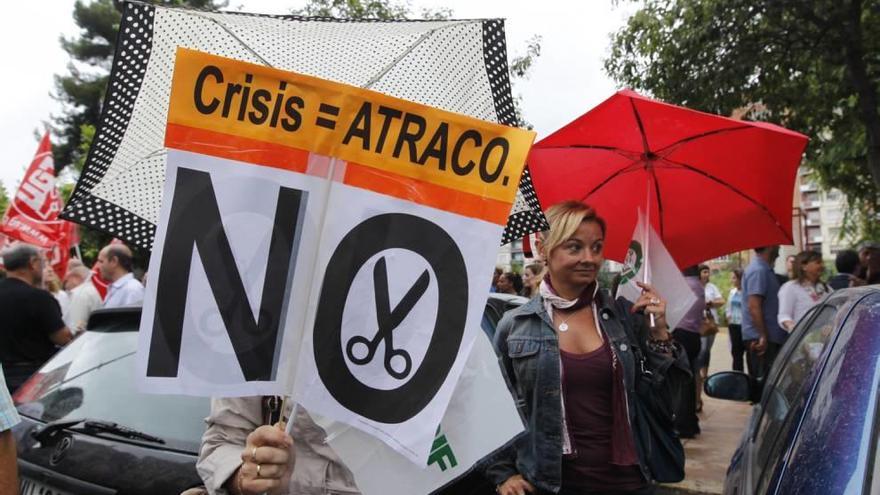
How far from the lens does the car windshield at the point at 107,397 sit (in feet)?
9.37

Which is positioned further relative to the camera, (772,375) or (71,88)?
(71,88)

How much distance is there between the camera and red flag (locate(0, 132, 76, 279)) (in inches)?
381

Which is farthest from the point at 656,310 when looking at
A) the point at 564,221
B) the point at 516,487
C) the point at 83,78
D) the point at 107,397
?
the point at 83,78

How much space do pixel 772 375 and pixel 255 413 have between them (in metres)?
2.22

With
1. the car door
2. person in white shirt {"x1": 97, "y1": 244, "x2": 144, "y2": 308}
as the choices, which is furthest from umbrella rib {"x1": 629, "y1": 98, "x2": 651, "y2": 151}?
person in white shirt {"x1": 97, "y1": 244, "x2": 144, "y2": 308}

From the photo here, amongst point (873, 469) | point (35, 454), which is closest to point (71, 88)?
point (35, 454)

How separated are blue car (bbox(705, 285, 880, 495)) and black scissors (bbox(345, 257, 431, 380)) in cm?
91

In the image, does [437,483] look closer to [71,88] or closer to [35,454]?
[35,454]

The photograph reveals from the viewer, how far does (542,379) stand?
8.78ft

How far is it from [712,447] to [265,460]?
641 cm

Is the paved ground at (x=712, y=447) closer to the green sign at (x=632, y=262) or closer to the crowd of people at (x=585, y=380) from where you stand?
the green sign at (x=632, y=262)

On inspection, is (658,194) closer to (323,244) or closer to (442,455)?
(442,455)

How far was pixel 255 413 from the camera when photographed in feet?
6.31

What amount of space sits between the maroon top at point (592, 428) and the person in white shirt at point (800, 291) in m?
4.45
